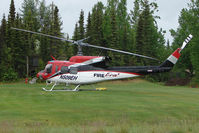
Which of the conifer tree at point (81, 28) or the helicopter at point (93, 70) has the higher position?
the conifer tree at point (81, 28)

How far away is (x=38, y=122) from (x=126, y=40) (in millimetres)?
62062

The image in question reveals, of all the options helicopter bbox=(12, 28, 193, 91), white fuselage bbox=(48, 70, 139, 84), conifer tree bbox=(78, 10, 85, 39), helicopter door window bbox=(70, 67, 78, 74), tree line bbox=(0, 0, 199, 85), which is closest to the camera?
helicopter bbox=(12, 28, 193, 91)

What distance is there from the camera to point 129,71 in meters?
25.8

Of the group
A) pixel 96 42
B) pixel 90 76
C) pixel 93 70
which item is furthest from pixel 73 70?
pixel 96 42

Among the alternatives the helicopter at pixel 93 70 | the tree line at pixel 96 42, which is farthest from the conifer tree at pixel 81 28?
the helicopter at pixel 93 70

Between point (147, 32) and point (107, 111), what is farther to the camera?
point (147, 32)

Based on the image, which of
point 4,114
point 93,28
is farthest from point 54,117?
point 93,28

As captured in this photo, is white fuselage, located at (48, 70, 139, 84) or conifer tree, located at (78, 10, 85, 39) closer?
white fuselage, located at (48, 70, 139, 84)

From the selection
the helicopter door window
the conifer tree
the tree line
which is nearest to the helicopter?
the helicopter door window

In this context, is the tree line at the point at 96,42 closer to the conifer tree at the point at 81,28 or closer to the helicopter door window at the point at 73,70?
the conifer tree at the point at 81,28

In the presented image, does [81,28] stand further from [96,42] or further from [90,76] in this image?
[90,76]

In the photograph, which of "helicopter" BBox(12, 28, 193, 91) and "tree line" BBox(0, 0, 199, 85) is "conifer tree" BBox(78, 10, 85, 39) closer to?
"tree line" BBox(0, 0, 199, 85)

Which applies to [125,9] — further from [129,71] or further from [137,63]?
[129,71]

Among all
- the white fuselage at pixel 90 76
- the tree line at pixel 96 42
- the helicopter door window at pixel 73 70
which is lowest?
the white fuselage at pixel 90 76
